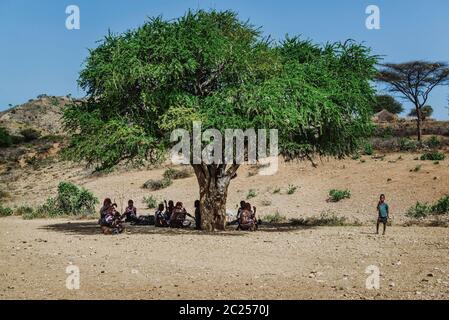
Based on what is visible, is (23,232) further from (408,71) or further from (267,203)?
(408,71)

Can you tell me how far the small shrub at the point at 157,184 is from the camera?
40281 millimetres

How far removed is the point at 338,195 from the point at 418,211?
649cm

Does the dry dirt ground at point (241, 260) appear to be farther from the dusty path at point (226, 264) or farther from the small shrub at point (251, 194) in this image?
the small shrub at point (251, 194)

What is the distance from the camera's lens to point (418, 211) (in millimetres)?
25750

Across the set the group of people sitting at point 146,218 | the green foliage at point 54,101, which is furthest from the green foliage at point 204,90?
the green foliage at point 54,101

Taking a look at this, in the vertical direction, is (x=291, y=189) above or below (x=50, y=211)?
above

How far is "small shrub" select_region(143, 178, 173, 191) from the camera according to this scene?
4028 cm

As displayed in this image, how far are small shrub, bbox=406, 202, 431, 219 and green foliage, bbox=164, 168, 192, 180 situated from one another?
18.8 m

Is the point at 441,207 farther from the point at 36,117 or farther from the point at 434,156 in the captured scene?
the point at 36,117

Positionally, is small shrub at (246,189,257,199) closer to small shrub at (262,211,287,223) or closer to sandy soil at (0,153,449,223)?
sandy soil at (0,153,449,223)

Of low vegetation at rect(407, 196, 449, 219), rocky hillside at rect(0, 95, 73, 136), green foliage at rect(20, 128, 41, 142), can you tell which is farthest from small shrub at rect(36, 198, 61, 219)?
rocky hillside at rect(0, 95, 73, 136)

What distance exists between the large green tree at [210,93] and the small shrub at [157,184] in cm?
1785

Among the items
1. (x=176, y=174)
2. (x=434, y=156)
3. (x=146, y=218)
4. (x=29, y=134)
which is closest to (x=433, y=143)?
(x=434, y=156)
